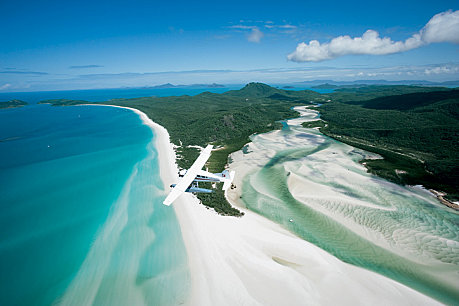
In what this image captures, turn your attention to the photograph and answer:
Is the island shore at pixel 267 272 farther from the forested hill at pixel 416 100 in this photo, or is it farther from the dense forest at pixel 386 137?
the forested hill at pixel 416 100

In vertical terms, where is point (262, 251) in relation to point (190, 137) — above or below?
below

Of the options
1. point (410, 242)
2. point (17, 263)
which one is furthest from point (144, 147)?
point (410, 242)

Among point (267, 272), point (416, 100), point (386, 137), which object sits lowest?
point (267, 272)

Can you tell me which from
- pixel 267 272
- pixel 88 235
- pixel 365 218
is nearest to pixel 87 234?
pixel 88 235

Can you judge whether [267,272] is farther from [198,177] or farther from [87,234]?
[87,234]

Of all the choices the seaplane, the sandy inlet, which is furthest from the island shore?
the seaplane

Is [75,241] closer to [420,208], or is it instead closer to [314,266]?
[314,266]
